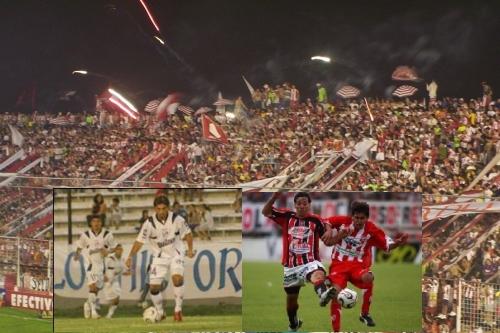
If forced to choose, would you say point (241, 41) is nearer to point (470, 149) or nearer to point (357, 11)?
point (357, 11)

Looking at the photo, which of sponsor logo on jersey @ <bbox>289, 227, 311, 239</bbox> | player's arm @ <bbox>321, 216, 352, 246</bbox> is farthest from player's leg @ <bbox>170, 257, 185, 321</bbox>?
player's arm @ <bbox>321, 216, 352, 246</bbox>

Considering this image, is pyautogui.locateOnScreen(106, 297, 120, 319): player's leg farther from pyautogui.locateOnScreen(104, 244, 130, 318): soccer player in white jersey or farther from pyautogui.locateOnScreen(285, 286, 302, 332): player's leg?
pyautogui.locateOnScreen(285, 286, 302, 332): player's leg

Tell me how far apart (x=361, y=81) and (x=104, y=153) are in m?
2.22

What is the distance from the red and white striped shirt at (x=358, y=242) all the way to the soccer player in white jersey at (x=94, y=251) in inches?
70.1

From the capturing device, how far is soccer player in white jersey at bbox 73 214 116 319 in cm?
602

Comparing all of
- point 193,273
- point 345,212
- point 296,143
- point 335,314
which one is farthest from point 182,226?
point 335,314

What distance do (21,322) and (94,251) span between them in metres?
0.92

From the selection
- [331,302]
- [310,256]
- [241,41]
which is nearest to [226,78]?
[241,41]

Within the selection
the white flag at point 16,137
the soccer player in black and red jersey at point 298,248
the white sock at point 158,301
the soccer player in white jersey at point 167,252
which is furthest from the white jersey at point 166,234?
the white flag at point 16,137

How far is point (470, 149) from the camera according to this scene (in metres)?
6.19

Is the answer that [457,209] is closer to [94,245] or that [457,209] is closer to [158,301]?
[158,301]

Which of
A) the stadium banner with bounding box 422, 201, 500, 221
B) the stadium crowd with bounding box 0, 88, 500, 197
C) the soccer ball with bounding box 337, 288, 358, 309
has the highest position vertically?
the stadium crowd with bounding box 0, 88, 500, 197

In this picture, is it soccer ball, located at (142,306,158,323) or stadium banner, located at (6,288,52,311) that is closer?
soccer ball, located at (142,306,158,323)

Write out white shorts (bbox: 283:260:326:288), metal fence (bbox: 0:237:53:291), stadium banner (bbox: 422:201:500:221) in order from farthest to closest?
metal fence (bbox: 0:237:53:291), stadium banner (bbox: 422:201:500:221), white shorts (bbox: 283:260:326:288)
